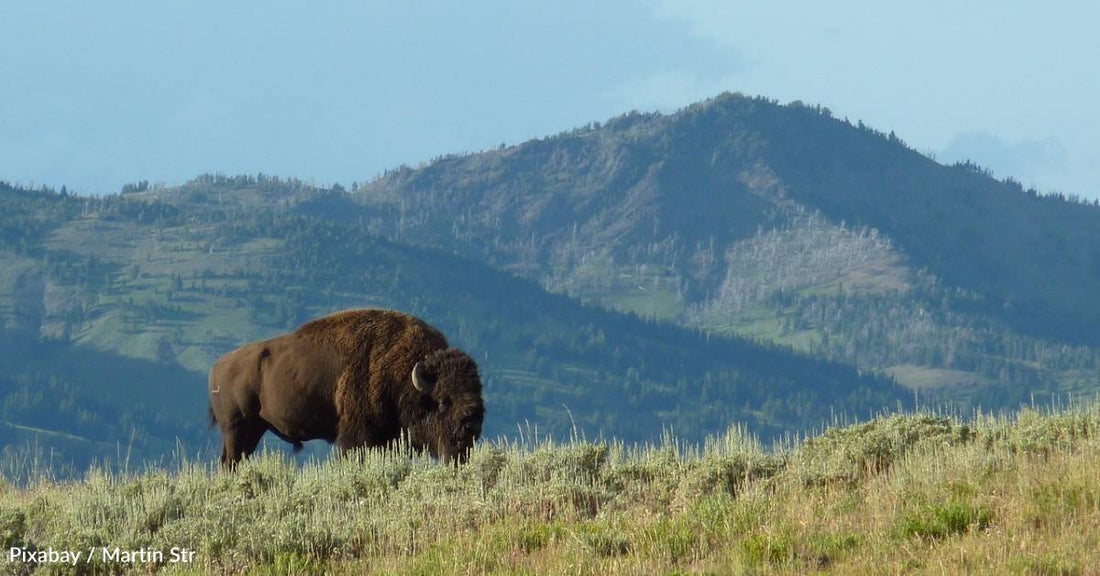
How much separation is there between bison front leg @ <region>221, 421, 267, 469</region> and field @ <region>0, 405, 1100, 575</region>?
290cm

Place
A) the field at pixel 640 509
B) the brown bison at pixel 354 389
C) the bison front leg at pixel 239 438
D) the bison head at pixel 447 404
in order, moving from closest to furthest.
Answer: the field at pixel 640 509 < the bison head at pixel 447 404 < the brown bison at pixel 354 389 < the bison front leg at pixel 239 438

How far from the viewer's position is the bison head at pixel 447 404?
18.2m

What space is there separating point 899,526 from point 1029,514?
944 mm

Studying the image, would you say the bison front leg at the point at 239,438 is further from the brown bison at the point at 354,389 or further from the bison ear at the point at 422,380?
the bison ear at the point at 422,380

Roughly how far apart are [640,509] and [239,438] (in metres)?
8.15

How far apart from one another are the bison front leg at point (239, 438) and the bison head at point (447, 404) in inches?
91.3

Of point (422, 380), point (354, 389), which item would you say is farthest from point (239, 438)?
point (422, 380)

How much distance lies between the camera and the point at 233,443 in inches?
767

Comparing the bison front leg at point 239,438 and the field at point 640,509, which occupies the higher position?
the field at point 640,509

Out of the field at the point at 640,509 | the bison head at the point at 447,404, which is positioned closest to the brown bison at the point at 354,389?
the bison head at the point at 447,404

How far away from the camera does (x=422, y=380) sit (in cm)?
1856

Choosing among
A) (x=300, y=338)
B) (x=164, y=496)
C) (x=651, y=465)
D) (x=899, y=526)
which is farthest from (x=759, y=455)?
(x=300, y=338)

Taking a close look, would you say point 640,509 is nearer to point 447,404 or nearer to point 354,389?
point 447,404

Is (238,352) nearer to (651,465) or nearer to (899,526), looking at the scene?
(651,465)
